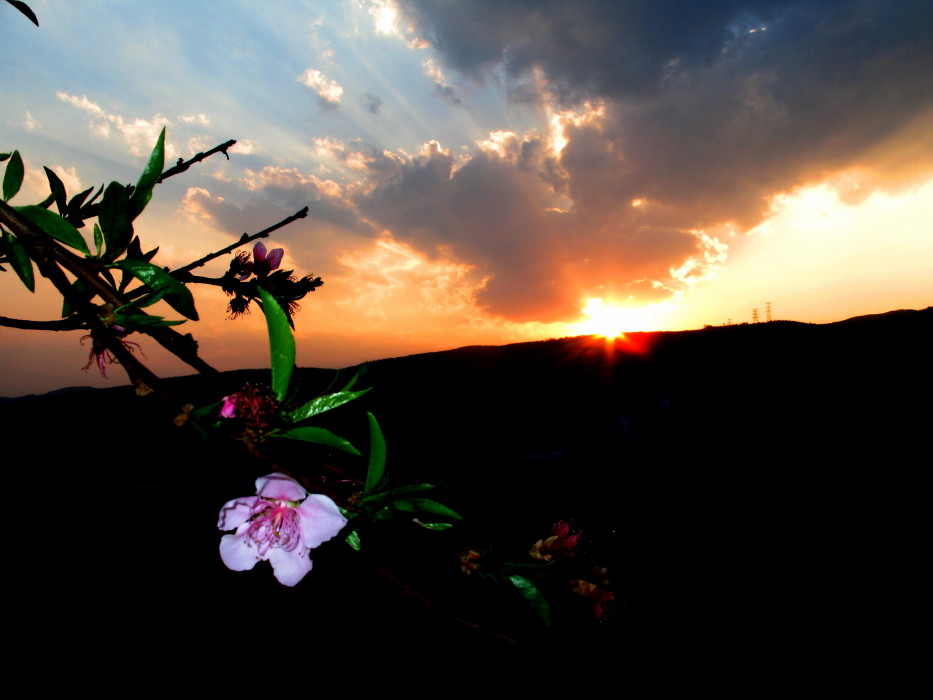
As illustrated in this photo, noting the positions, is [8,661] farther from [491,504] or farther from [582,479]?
[582,479]

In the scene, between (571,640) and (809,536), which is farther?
(809,536)

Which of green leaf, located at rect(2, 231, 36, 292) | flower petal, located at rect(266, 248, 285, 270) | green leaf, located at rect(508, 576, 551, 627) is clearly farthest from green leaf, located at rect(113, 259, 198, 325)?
green leaf, located at rect(508, 576, 551, 627)

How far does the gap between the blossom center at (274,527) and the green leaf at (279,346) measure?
201mm

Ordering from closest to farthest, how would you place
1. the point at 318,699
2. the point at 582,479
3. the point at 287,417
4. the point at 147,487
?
1. the point at 287,417
2. the point at 318,699
3. the point at 147,487
4. the point at 582,479

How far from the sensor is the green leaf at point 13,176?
0.57m

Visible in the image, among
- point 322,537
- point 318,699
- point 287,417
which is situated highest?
point 287,417

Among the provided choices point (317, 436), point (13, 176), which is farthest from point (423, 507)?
point (13, 176)

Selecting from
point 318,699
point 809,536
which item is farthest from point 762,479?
point 318,699

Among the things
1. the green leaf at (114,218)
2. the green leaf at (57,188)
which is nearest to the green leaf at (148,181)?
the green leaf at (114,218)

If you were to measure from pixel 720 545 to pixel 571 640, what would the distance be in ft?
3.08

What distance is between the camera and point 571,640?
0.96m

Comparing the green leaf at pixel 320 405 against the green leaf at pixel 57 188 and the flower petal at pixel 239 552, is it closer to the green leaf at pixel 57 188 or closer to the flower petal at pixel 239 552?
Answer: the flower petal at pixel 239 552

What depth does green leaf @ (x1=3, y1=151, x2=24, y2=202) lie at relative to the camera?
57 cm

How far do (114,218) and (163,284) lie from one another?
0.31 feet
